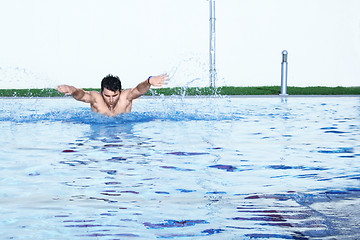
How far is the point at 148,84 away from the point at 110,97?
2.72 feet

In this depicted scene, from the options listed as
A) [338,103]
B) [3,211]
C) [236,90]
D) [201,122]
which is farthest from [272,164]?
[236,90]

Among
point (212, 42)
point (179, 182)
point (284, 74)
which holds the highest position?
point (212, 42)

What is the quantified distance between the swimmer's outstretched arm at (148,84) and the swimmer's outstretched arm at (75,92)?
2.20 feet

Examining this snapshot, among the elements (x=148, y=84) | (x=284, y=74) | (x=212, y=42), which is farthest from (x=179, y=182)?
(x=212, y=42)

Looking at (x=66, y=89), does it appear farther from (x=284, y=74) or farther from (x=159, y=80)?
(x=284, y=74)

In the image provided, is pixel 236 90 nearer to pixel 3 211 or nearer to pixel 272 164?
pixel 272 164

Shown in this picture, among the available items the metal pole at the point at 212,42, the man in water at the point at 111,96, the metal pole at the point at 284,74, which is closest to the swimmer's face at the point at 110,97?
the man in water at the point at 111,96

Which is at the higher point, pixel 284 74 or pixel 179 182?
pixel 284 74

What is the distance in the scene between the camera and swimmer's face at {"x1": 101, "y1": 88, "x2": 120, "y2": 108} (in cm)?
938

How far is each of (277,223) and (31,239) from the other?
3.72 feet

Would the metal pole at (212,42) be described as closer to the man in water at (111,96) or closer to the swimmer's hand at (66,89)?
the man in water at (111,96)

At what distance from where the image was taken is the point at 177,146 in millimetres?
6238

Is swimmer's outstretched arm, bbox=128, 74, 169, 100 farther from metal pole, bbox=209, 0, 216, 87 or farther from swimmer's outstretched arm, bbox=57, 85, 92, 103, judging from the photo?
metal pole, bbox=209, 0, 216, 87

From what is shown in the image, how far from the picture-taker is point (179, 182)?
4152mm
